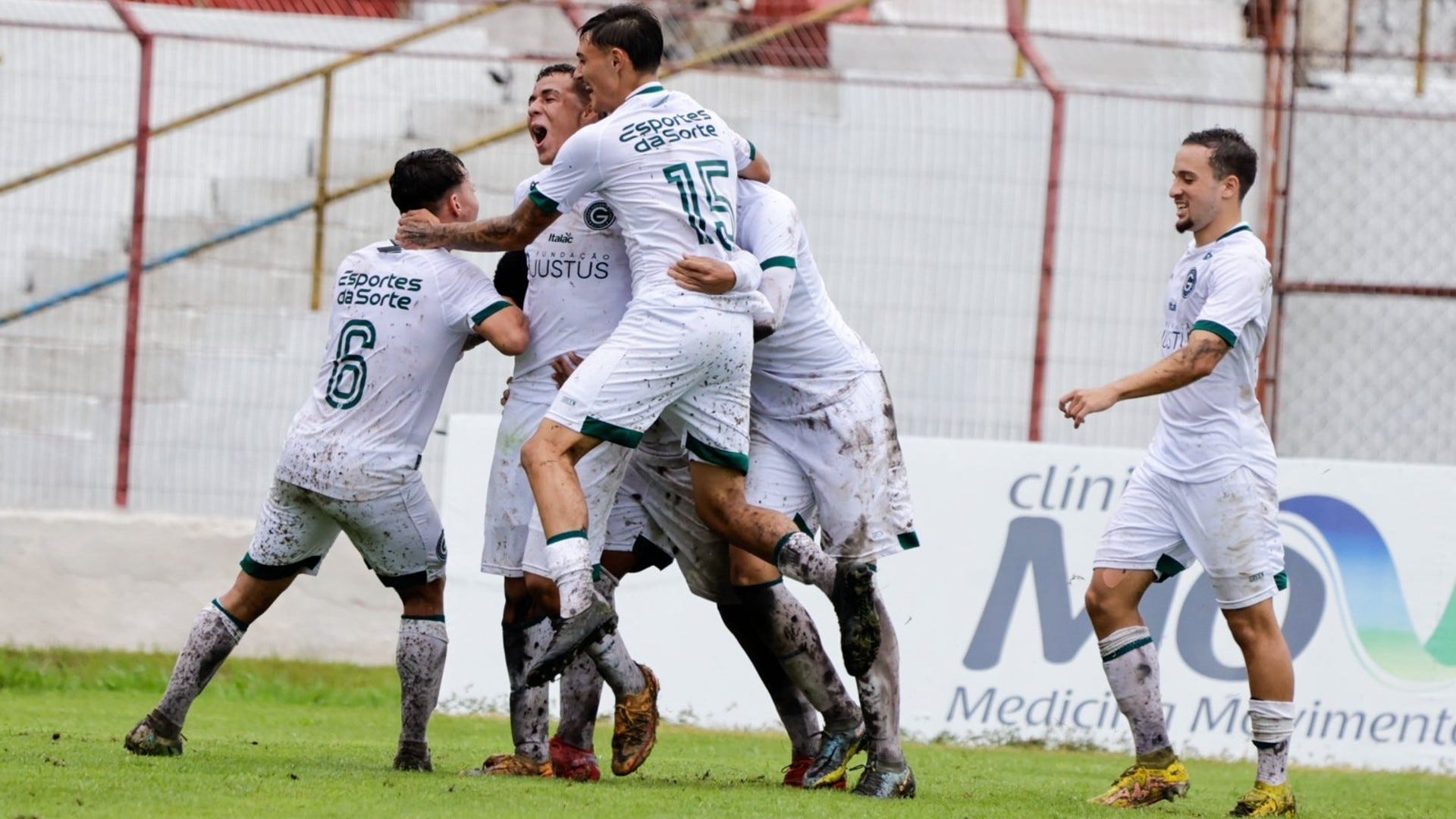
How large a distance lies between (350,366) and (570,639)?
142 centimetres

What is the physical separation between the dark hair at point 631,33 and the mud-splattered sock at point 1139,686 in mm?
2655

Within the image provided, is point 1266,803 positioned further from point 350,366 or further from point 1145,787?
point 350,366

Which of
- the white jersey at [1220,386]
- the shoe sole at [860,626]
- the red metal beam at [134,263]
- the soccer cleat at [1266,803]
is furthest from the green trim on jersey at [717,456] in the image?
the red metal beam at [134,263]

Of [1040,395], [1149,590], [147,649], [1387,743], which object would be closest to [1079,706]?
[1149,590]

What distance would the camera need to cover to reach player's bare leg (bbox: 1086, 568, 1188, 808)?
6.82m

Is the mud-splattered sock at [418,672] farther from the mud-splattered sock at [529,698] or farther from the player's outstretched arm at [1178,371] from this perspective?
the player's outstretched arm at [1178,371]

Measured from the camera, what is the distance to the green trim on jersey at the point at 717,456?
247 inches

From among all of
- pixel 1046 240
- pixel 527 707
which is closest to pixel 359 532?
pixel 527 707

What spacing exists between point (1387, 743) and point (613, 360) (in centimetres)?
528

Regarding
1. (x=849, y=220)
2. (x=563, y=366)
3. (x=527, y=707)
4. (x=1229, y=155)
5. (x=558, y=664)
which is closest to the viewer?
(x=558, y=664)

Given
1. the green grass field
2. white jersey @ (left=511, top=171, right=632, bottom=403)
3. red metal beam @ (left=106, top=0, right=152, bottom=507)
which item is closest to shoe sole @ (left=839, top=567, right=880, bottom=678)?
the green grass field

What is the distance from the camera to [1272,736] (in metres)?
6.66

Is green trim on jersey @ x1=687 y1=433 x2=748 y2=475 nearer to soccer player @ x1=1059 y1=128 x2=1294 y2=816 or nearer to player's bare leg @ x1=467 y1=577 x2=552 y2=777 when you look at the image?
player's bare leg @ x1=467 y1=577 x2=552 y2=777

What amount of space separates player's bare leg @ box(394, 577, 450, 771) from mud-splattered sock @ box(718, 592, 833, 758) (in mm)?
1039
